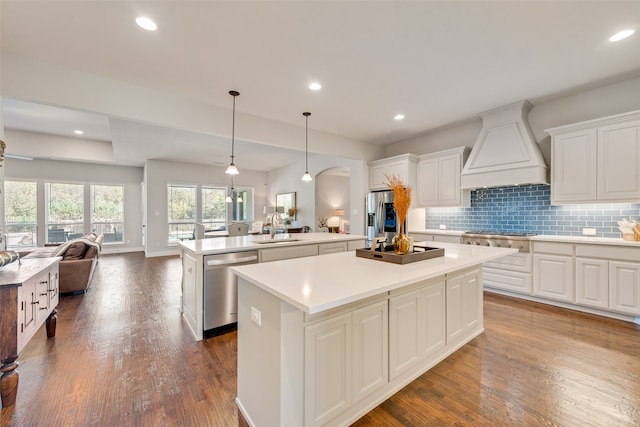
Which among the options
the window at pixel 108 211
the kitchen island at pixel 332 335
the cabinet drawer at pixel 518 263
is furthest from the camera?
the window at pixel 108 211

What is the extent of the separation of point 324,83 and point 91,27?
213 centimetres

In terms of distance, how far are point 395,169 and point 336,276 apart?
3.95 metres

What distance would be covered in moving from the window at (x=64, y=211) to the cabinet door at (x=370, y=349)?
924 cm

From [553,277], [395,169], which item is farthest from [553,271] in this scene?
[395,169]

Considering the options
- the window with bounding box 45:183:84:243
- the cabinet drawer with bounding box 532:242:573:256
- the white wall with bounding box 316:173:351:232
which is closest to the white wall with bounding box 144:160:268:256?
the window with bounding box 45:183:84:243

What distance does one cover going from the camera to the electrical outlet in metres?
1.48

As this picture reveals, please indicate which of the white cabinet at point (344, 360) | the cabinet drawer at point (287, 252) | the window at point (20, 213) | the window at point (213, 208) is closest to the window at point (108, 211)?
the window at point (20, 213)

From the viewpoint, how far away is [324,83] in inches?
121

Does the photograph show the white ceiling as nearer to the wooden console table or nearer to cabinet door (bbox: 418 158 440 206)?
cabinet door (bbox: 418 158 440 206)

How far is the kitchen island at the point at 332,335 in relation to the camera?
131 cm

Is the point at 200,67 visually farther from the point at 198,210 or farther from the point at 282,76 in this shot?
the point at 198,210

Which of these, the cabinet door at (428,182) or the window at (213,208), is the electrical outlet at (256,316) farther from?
the window at (213,208)

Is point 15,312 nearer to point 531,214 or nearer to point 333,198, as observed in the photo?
point 531,214

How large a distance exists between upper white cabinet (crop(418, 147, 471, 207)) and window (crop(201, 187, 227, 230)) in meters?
6.67
